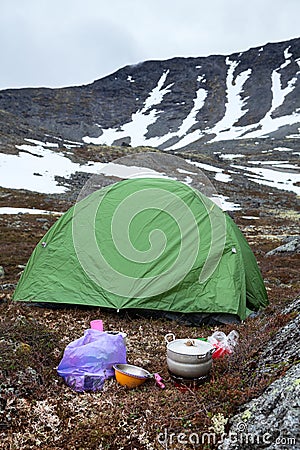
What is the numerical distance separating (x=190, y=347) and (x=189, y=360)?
188mm

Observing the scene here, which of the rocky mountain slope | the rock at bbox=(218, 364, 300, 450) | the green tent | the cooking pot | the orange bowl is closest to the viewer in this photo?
the rock at bbox=(218, 364, 300, 450)

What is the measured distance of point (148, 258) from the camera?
8422 mm

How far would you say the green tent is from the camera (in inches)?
320

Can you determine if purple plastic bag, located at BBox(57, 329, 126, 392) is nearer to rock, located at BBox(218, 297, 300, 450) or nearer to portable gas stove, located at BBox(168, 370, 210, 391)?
portable gas stove, located at BBox(168, 370, 210, 391)

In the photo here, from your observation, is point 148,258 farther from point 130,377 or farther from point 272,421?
point 272,421

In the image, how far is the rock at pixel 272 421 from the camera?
331 cm

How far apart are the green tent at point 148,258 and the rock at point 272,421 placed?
4.05 meters

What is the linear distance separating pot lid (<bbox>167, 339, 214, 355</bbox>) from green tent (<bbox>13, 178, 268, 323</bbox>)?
260 cm

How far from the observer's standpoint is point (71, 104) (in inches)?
6196

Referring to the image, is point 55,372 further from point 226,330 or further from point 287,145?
point 287,145

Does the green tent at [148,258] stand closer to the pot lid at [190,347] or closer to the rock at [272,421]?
the pot lid at [190,347]

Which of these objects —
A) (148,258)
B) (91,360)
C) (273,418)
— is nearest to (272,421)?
(273,418)

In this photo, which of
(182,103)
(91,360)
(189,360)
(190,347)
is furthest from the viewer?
(182,103)

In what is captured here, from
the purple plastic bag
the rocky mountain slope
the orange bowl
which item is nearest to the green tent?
the purple plastic bag
